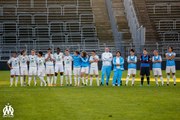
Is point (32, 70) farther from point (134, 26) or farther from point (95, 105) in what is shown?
point (134, 26)

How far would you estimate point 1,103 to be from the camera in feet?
74.8

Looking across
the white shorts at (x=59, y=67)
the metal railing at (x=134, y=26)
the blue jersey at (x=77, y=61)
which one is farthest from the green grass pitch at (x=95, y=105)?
the metal railing at (x=134, y=26)

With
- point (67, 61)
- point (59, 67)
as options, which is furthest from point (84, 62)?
point (59, 67)

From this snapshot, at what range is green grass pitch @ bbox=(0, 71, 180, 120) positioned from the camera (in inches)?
736

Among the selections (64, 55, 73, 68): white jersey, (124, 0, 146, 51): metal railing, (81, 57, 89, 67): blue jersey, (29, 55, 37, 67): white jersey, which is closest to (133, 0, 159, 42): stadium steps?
(124, 0, 146, 51): metal railing

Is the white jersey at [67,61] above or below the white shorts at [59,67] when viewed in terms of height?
above

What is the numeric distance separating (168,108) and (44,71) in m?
15.9

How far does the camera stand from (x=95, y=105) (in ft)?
72.5

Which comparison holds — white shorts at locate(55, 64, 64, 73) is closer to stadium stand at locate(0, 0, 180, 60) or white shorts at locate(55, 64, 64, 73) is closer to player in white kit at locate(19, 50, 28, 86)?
player in white kit at locate(19, 50, 28, 86)

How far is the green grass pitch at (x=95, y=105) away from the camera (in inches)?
736

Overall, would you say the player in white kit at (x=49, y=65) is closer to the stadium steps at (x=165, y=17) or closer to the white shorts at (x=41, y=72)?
the white shorts at (x=41, y=72)

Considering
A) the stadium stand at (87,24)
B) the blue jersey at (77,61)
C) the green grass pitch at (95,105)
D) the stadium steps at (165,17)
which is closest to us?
the green grass pitch at (95,105)

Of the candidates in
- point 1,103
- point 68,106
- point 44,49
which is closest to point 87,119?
point 68,106

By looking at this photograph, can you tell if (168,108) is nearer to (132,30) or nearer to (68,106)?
(68,106)
